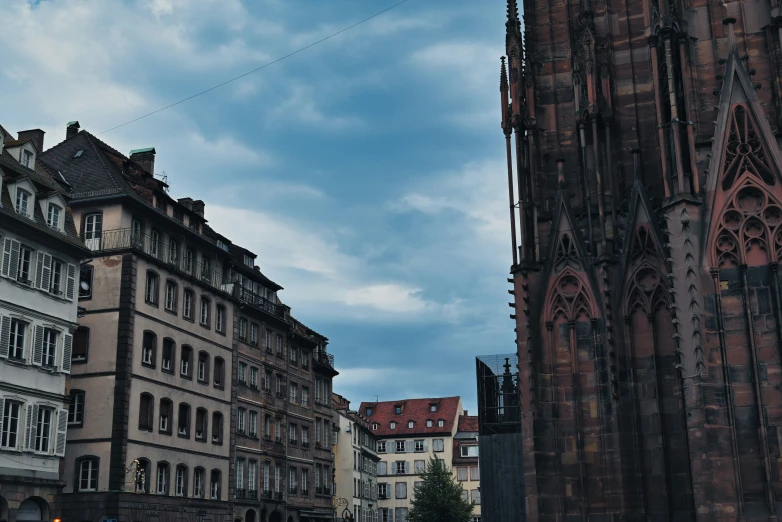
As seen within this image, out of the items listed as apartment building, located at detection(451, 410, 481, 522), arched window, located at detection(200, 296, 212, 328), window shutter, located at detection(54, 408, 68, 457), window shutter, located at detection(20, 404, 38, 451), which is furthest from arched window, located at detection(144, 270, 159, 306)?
apartment building, located at detection(451, 410, 481, 522)

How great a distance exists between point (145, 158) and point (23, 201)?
19.9m

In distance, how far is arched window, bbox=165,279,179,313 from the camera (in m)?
56.7

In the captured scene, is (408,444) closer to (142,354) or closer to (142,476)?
(142,354)

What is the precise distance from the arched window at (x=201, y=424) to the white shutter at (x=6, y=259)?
19.8 m

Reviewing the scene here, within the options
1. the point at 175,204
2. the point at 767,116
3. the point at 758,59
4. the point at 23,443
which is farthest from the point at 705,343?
the point at 175,204

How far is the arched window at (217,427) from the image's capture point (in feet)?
201

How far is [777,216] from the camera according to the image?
24172 mm

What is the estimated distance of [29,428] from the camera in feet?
139

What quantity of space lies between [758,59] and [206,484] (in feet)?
141

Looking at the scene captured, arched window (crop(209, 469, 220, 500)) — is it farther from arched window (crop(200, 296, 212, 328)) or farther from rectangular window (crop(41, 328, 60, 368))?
rectangular window (crop(41, 328, 60, 368))

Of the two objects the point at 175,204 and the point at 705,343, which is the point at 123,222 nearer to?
the point at 175,204

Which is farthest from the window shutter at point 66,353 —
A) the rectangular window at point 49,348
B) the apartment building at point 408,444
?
the apartment building at point 408,444

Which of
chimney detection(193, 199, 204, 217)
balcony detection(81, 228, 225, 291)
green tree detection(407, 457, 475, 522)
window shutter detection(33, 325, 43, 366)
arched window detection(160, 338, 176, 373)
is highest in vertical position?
chimney detection(193, 199, 204, 217)

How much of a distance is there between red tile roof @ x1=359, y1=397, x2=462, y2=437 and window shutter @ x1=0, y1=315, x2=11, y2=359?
294 feet
